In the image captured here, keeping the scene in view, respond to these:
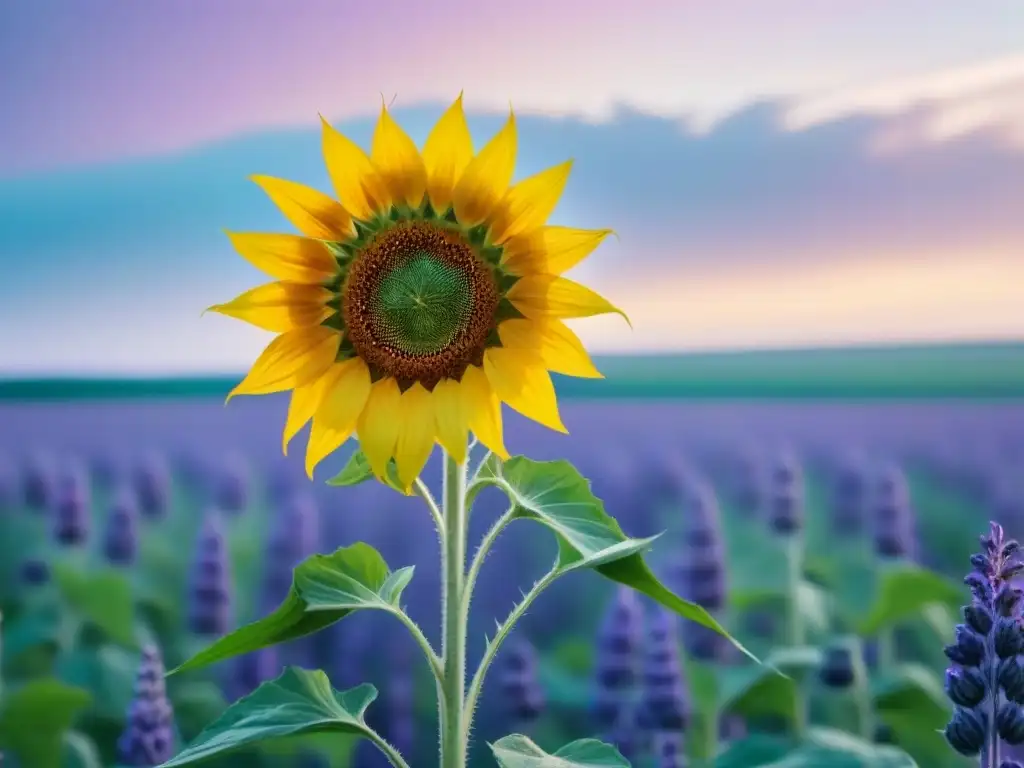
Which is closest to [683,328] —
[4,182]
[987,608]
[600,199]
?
[600,199]

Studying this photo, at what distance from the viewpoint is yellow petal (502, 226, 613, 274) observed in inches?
24.3

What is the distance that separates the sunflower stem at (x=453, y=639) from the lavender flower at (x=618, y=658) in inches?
16.1

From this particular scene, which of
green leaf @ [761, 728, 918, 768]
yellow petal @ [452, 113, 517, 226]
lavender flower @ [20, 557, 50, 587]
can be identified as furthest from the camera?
lavender flower @ [20, 557, 50, 587]

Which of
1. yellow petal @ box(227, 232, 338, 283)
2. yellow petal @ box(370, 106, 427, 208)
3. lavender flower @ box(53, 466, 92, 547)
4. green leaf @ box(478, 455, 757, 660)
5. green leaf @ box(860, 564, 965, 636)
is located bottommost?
green leaf @ box(860, 564, 965, 636)

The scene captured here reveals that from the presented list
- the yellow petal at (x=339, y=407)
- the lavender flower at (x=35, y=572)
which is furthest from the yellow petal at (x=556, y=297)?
the lavender flower at (x=35, y=572)

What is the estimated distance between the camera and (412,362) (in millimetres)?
640

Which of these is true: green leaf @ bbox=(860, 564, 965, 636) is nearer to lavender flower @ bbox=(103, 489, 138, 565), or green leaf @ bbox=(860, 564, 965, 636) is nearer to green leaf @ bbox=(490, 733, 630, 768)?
green leaf @ bbox=(490, 733, 630, 768)

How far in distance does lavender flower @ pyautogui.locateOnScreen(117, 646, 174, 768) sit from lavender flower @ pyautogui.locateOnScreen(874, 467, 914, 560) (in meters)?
0.73

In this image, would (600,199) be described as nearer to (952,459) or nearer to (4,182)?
(952,459)

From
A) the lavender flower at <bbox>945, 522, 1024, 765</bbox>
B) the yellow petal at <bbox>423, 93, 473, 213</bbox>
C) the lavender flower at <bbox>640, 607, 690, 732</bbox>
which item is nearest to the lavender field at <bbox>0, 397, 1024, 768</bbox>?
the lavender flower at <bbox>640, 607, 690, 732</bbox>

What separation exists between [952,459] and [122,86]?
3.27 feet

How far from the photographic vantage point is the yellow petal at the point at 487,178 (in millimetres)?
607

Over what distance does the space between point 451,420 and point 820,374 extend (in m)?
0.59

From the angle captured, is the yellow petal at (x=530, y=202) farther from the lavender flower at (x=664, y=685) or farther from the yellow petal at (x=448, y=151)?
the lavender flower at (x=664, y=685)
